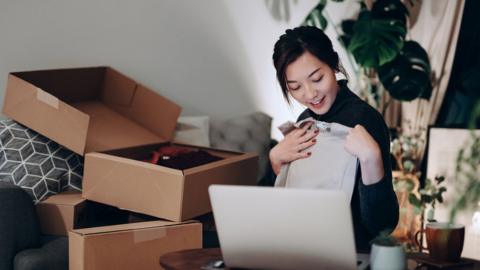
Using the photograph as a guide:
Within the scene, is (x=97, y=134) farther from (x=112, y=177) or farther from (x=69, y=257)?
(x=69, y=257)

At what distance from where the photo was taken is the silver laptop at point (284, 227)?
141 cm

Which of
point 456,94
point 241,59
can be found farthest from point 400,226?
point 241,59

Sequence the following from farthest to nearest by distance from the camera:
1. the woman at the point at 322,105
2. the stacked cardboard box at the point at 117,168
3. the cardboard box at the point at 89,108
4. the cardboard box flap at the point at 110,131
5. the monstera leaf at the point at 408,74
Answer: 1. the monstera leaf at the point at 408,74
2. the cardboard box flap at the point at 110,131
3. the cardboard box at the point at 89,108
4. the stacked cardboard box at the point at 117,168
5. the woman at the point at 322,105

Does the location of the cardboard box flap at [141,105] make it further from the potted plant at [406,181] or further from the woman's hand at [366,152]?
the woman's hand at [366,152]

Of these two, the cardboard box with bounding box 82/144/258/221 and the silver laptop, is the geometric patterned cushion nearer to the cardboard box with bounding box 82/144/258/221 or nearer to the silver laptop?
the cardboard box with bounding box 82/144/258/221

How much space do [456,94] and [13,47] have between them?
221cm

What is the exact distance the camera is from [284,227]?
147 centimetres

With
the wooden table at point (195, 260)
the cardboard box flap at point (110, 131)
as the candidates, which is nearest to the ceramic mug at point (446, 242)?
the wooden table at point (195, 260)

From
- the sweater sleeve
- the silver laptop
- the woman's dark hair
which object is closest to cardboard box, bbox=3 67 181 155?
the woman's dark hair

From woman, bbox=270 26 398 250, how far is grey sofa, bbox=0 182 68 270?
2.76 feet

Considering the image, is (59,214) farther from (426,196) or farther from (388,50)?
(388,50)

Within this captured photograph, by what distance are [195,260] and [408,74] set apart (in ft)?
7.57

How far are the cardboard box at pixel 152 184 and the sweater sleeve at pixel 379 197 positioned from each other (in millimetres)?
777

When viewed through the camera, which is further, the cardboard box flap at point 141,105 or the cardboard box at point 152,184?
the cardboard box flap at point 141,105
